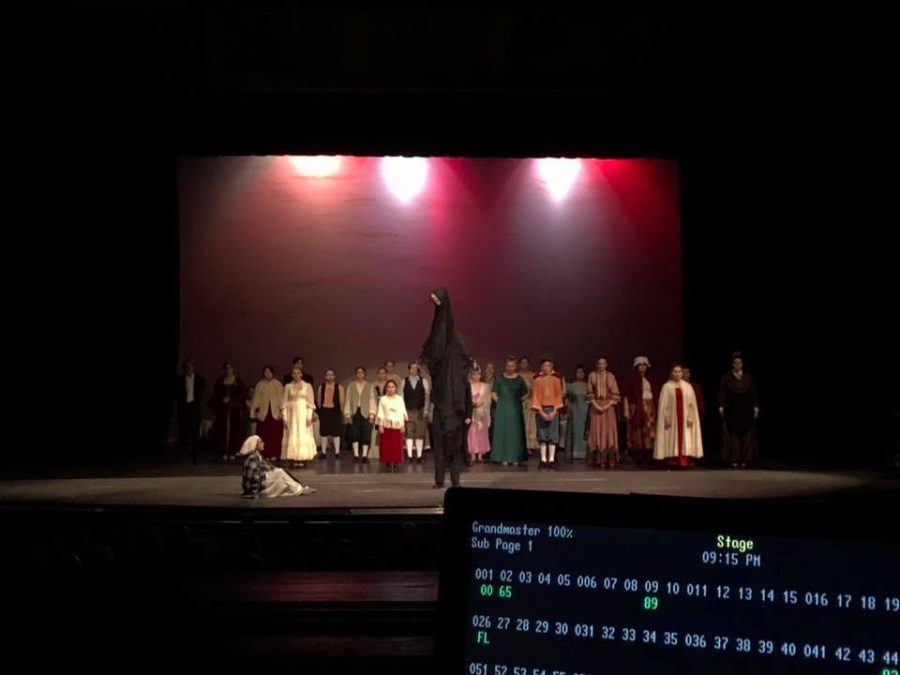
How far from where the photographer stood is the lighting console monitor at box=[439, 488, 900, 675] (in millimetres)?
805

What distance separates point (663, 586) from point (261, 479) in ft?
23.1

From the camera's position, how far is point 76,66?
8680 mm

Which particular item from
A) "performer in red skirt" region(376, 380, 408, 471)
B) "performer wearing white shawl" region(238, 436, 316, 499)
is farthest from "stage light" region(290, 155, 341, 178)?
"performer wearing white shawl" region(238, 436, 316, 499)

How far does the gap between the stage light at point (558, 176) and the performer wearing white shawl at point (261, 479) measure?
636 cm

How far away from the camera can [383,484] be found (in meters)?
8.95

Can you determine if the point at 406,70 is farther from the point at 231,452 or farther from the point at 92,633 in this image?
the point at 92,633

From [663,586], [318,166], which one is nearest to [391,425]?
[318,166]

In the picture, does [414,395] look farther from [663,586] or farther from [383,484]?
[663,586]

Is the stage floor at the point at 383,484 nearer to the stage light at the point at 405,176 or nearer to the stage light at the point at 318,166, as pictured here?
the stage light at the point at 405,176

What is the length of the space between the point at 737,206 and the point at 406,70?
5345 millimetres

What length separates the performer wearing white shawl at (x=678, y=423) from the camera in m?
10.5

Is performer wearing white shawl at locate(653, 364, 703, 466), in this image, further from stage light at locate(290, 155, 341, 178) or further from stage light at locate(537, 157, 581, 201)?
stage light at locate(290, 155, 341, 178)

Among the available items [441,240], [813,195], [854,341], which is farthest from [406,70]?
[854,341]

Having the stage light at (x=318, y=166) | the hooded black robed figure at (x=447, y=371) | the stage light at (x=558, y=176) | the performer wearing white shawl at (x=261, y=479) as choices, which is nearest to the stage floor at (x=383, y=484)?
the performer wearing white shawl at (x=261, y=479)
